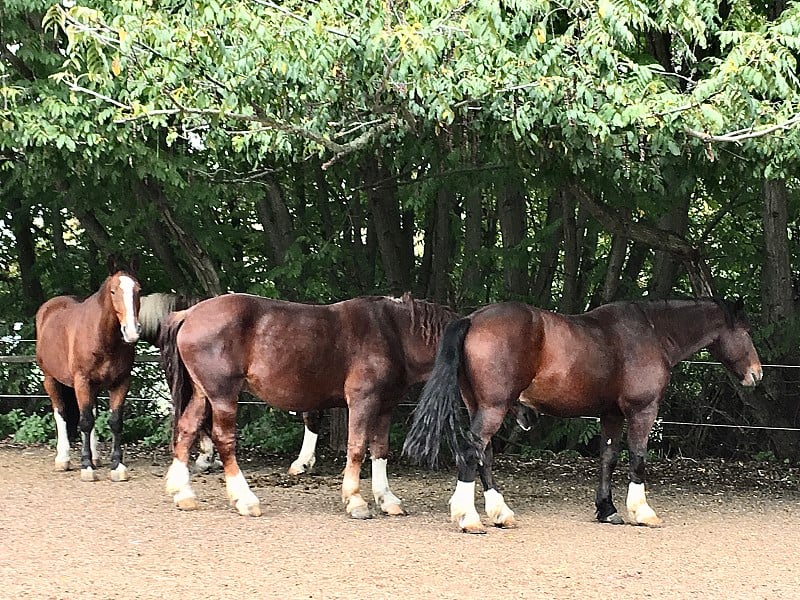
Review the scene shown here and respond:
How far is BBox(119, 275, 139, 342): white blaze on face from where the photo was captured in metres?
8.59

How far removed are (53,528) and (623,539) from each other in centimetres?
367

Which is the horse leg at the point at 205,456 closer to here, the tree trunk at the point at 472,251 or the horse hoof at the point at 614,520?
the tree trunk at the point at 472,251

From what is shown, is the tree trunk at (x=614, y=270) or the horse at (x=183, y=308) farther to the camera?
the tree trunk at (x=614, y=270)

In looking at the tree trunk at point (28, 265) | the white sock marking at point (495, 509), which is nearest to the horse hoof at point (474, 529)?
the white sock marking at point (495, 509)

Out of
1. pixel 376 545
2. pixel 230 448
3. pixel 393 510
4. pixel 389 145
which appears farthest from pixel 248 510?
pixel 389 145

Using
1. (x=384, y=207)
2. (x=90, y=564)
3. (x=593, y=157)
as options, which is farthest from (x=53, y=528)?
(x=384, y=207)

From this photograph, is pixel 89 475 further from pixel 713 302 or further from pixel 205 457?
pixel 713 302

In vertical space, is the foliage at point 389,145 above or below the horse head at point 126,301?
above

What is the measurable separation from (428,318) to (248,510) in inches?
75.4

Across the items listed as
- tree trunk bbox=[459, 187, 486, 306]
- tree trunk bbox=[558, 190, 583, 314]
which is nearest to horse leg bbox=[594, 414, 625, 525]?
tree trunk bbox=[459, 187, 486, 306]

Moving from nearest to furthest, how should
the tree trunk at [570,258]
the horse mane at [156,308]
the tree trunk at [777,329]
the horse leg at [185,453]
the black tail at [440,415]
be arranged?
the black tail at [440,415] → the horse leg at [185,453] → the horse mane at [156,308] → the tree trunk at [777,329] → the tree trunk at [570,258]

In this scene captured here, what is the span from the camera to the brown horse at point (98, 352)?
8719mm

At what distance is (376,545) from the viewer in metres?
6.35

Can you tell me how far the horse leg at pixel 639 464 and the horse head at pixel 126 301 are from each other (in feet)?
13.3
